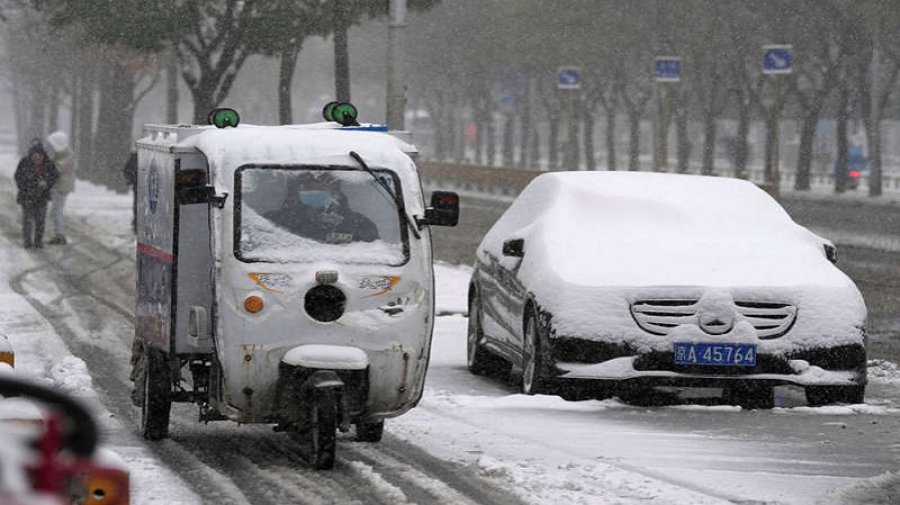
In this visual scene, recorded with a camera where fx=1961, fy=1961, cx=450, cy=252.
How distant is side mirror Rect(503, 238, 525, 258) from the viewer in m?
13.3

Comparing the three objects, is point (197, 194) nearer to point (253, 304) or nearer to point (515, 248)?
point (253, 304)

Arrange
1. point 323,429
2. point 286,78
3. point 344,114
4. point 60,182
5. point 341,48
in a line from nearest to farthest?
1. point 323,429
2. point 344,114
3. point 60,182
4. point 341,48
5. point 286,78

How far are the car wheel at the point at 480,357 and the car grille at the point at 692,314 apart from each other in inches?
89.0

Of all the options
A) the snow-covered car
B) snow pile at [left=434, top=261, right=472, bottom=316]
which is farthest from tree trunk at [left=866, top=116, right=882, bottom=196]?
the snow-covered car

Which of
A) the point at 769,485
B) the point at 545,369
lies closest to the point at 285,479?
the point at 769,485

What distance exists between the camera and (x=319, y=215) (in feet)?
32.9

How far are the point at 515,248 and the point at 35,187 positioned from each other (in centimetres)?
1666

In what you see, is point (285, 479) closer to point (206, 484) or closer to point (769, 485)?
point (206, 484)

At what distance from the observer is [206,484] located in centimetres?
888

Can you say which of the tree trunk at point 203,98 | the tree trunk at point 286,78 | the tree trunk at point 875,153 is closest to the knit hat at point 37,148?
the tree trunk at point 203,98

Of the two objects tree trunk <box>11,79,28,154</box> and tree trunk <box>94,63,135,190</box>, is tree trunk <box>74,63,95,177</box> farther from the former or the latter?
tree trunk <box>11,79,28,154</box>

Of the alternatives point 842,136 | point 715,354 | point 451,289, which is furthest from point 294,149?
point 842,136

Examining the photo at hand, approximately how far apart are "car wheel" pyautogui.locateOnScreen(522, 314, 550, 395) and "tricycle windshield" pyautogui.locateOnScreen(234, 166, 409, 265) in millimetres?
2404

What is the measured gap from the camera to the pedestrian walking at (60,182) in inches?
1163
